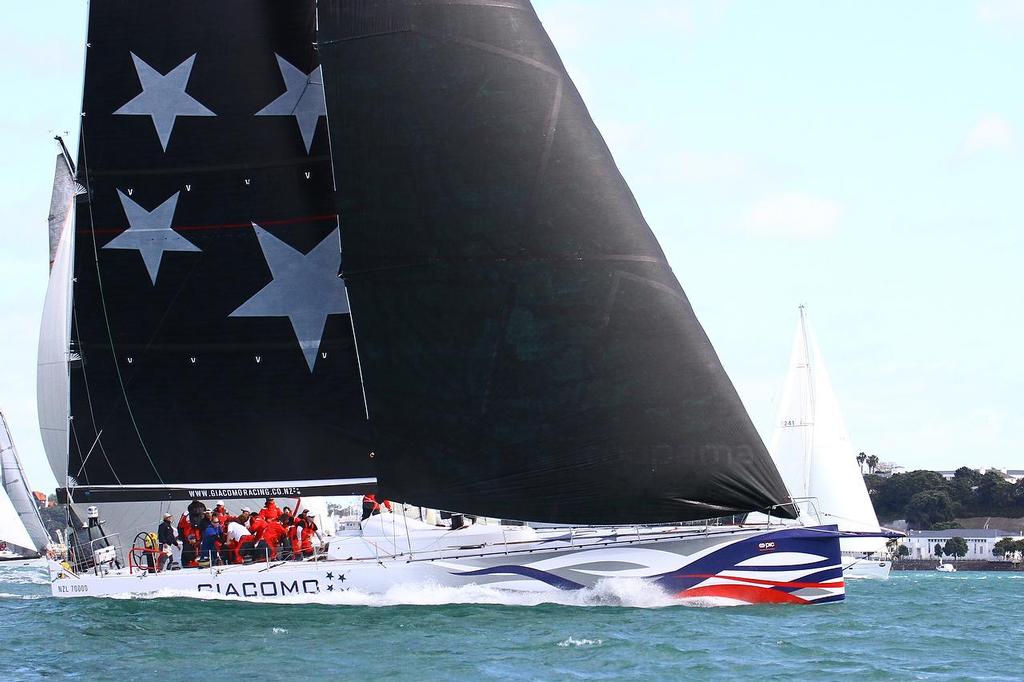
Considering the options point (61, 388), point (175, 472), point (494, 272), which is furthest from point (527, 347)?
point (61, 388)

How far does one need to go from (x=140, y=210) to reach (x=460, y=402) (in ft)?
25.9

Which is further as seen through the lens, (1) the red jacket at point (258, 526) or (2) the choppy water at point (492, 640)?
(1) the red jacket at point (258, 526)

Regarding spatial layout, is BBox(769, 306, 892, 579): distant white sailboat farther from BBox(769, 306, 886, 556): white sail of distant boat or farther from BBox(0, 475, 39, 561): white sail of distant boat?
BBox(0, 475, 39, 561): white sail of distant boat

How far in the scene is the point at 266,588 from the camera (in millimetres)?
24391

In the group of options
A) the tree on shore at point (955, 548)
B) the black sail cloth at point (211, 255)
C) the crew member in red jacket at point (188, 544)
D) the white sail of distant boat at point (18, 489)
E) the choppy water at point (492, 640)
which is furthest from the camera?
the tree on shore at point (955, 548)

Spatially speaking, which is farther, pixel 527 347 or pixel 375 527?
pixel 375 527

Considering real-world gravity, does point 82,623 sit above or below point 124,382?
below

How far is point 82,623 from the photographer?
23.4m

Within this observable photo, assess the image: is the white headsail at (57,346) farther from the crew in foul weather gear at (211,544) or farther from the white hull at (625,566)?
the white hull at (625,566)

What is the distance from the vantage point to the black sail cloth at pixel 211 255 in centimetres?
2691

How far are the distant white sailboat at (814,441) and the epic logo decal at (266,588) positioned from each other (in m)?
32.0

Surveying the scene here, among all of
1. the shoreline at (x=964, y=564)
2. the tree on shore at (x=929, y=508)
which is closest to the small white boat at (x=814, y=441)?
the shoreline at (x=964, y=564)

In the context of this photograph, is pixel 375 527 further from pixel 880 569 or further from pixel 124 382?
pixel 880 569

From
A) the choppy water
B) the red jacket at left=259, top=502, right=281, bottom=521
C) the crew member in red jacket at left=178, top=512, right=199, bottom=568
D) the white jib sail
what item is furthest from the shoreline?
the crew member in red jacket at left=178, top=512, right=199, bottom=568
